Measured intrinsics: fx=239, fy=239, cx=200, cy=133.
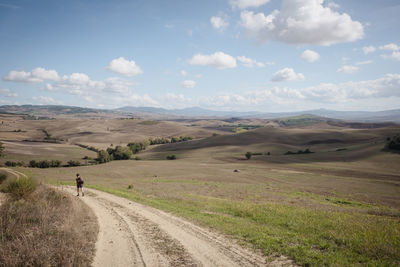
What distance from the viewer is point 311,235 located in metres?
12.2

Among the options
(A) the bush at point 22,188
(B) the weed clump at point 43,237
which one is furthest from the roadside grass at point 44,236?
(A) the bush at point 22,188

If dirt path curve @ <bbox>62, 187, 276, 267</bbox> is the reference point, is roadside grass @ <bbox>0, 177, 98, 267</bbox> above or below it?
above

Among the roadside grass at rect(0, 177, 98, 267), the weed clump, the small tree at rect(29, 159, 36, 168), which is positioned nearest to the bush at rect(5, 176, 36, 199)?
the roadside grass at rect(0, 177, 98, 267)

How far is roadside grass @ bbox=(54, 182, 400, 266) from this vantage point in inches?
375

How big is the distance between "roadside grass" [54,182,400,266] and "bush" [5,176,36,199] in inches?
384

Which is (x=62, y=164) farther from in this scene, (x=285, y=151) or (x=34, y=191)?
(x=285, y=151)

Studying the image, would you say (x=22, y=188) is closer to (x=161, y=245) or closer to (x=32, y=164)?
(x=161, y=245)

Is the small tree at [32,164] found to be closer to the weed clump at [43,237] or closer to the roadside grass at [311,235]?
the weed clump at [43,237]

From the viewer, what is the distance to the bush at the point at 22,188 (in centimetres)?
1612

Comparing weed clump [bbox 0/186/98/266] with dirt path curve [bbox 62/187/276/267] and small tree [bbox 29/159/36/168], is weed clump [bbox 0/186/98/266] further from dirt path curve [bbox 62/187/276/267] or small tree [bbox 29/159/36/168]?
small tree [bbox 29/159/36/168]

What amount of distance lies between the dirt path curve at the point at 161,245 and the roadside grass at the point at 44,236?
0.65 metres

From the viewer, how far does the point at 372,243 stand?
10.3 metres

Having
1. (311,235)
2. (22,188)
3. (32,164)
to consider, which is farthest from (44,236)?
(32,164)

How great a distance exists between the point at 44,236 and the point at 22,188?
9.26 metres
